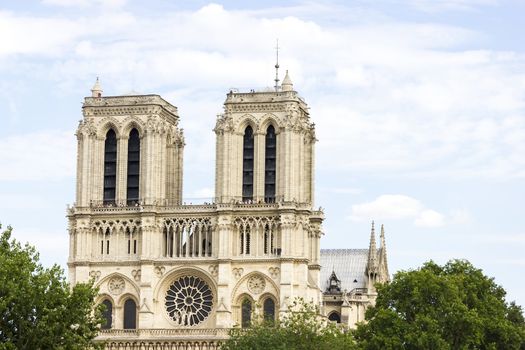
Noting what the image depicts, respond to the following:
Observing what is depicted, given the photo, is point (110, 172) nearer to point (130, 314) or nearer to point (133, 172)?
point (133, 172)

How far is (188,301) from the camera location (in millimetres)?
139500

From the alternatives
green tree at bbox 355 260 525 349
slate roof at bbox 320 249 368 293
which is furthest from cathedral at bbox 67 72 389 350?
slate roof at bbox 320 249 368 293

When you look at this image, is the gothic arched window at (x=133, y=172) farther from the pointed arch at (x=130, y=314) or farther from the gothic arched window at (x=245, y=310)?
the gothic arched window at (x=245, y=310)

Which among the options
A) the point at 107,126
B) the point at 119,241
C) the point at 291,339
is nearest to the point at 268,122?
the point at 107,126

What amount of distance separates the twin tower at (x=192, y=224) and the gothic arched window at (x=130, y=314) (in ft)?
0.26

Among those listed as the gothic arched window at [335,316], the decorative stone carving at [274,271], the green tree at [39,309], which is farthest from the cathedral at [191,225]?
the green tree at [39,309]

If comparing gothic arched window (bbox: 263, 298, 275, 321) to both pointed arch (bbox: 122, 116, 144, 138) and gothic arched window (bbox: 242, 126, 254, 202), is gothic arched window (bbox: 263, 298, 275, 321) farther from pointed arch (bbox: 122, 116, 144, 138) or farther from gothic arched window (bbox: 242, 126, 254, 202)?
pointed arch (bbox: 122, 116, 144, 138)

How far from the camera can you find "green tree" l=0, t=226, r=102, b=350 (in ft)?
299

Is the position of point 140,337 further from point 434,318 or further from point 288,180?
point 434,318

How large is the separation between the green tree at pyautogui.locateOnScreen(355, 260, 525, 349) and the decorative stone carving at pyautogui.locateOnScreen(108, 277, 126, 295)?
93.2ft

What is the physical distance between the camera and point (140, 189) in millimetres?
139750

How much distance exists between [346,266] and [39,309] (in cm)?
8010

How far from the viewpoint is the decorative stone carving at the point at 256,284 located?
137000mm

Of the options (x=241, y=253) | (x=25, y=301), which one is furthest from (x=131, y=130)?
(x=25, y=301)
